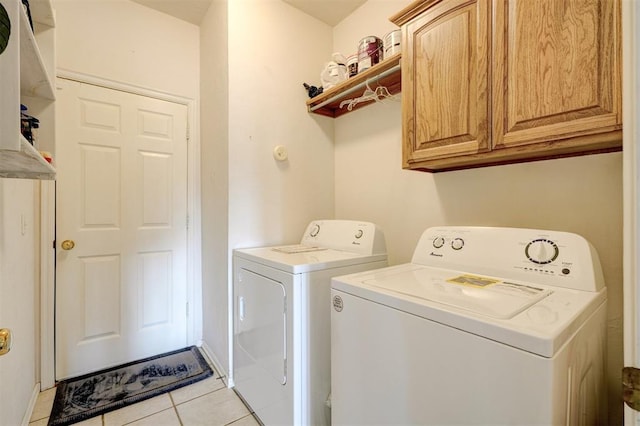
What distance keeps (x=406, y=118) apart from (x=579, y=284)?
94cm

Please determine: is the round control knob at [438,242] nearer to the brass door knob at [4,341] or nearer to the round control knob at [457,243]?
the round control knob at [457,243]

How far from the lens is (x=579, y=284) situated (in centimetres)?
95

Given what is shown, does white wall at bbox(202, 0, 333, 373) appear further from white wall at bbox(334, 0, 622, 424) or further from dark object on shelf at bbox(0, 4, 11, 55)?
dark object on shelf at bbox(0, 4, 11, 55)

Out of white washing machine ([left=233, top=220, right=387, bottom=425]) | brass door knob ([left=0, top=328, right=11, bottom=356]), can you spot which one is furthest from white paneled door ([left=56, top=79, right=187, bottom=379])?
brass door knob ([left=0, top=328, right=11, bottom=356])

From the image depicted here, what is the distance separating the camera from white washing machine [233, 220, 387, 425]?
4.42 ft

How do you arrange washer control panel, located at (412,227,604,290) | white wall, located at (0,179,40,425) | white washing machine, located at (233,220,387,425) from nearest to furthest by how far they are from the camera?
washer control panel, located at (412,227,604,290) → white wall, located at (0,179,40,425) → white washing machine, located at (233,220,387,425)

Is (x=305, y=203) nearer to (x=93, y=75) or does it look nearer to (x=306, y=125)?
(x=306, y=125)

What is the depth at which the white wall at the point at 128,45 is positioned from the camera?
1.95 m

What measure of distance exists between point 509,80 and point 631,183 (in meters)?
0.73

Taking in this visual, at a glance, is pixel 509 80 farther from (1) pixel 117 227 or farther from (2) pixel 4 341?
(1) pixel 117 227

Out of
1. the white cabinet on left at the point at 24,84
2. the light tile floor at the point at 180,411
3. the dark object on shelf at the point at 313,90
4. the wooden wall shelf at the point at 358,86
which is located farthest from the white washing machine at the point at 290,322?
the dark object on shelf at the point at 313,90

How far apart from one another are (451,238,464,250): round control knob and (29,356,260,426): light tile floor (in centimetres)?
142

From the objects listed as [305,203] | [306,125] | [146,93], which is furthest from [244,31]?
[305,203]

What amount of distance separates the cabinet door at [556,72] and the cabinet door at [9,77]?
1411 mm
